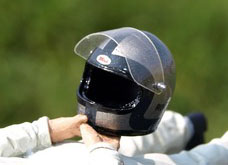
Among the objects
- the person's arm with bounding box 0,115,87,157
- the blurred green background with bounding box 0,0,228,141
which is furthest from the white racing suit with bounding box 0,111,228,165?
the blurred green background with bounding box 0,0,228,141

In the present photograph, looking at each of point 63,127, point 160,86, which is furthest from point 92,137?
point 160,86

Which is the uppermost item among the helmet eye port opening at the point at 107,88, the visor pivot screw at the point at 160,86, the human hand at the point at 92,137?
the visor pivot screw at the point at 160,86

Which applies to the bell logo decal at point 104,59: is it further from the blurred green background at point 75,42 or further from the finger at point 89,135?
the blurred green background at point 75,42

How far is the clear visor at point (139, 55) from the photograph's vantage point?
2.23 meters

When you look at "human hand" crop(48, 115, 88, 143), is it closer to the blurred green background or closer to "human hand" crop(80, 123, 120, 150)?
"human hand" crop(80, 123, 120, 150)

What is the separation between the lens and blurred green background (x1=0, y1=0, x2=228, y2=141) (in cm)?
423

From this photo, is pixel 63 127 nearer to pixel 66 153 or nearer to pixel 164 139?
pixel 66 153

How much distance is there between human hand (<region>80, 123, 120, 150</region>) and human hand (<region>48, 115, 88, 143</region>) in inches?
1.1

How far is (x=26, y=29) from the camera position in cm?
467

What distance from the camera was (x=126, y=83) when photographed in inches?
91.2

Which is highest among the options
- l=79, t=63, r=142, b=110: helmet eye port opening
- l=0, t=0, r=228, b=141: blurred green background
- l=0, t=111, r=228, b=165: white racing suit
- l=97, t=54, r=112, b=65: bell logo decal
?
l=97, t=54, r=112, b=65: bell logo decal

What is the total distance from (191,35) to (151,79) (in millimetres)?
2394

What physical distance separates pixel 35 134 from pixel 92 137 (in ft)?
0.57

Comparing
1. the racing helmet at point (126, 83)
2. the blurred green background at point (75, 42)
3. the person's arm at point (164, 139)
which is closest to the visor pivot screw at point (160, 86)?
the racing helmet at point (126, 83)
